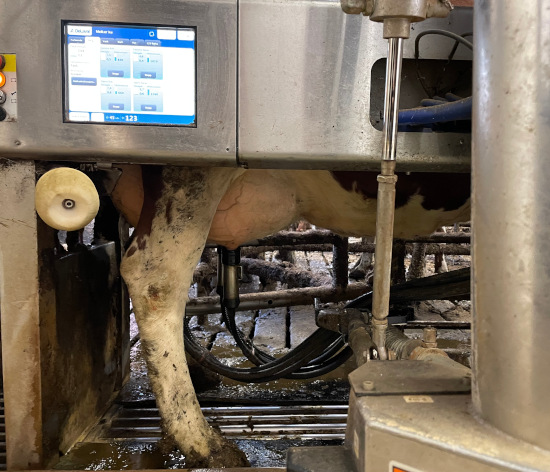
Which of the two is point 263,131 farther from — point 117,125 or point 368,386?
point 368,386

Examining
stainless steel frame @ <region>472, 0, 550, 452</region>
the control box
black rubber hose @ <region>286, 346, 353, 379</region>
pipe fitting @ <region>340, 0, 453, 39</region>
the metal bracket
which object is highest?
pipe fitting @ <region>340, 0, 453, 39</region>

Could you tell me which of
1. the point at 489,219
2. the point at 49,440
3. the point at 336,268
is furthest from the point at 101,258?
the point at 489,219

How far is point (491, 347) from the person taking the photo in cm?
61

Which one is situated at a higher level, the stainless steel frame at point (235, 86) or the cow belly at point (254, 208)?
the stainless steel frame at point (235, 86)

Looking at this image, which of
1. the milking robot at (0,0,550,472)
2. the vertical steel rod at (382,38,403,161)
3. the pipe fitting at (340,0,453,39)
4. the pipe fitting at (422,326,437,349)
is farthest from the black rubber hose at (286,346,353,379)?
the pipe fitting at (340,0,453,39)

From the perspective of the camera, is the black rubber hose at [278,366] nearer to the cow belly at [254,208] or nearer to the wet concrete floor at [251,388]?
the wet concrete floor at [251,388]

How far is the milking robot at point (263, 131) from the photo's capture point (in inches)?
24.0

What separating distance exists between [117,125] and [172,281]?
1.49 feet

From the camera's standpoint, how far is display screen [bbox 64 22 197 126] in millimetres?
968

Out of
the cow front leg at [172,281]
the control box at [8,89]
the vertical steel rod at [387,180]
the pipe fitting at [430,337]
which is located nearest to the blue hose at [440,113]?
the vertical steel rod at [387,180]

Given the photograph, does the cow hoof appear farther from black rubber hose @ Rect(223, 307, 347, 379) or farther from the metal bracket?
black rubber hose @ Rect(223, 307, 347, 379)

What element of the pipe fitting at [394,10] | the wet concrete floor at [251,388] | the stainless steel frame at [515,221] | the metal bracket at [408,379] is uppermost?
the pipe fitting at [394,10]

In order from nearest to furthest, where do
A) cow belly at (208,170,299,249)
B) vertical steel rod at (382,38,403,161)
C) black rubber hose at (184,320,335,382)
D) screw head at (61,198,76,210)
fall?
1. vertical steel rod at (382,38,403,161)
2. screw head at (61,198,76,210)
3. cow belly at (208,170,299,249)
4. black rubber hose at (184,320,335,382)

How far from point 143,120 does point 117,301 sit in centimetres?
91
